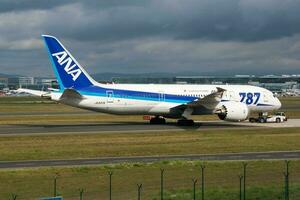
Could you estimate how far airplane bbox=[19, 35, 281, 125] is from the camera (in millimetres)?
56625

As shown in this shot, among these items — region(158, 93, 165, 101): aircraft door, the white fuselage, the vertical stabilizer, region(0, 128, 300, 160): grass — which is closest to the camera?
region(0, 128, 300, 160): grass

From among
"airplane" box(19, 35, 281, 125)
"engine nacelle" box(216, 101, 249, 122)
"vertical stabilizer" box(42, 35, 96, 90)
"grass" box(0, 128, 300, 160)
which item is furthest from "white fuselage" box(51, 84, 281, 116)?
"grass" box(0, 128, 300, 160)

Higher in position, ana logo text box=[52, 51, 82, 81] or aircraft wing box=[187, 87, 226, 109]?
ana logo text box=[52, 51, 82, 81]

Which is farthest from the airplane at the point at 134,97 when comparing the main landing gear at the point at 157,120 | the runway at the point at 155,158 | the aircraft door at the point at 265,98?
the runway at the point at 155,158

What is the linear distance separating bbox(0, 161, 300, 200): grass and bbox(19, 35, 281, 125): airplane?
1001 inches

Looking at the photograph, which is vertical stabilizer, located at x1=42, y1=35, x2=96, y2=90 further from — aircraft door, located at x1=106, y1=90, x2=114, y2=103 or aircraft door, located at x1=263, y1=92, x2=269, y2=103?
aircraft door, located at x1=263, y1=92, x2=269, y2=103

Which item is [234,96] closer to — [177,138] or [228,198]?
[177,138]

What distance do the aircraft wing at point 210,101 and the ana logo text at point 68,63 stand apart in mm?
12752

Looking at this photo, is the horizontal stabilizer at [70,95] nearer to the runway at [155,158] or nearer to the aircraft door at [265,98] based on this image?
the runway at [155,158]

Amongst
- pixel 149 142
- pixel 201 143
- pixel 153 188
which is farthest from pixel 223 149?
pixel 153 188

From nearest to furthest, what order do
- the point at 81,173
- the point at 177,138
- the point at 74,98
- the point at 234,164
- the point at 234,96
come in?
the point at 81,173 → the point at 234,164 → the point at 177,138 → the point at 74,98 → the point at 234,96

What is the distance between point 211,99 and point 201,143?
15.4 metres

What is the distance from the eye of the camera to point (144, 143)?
43344 mm

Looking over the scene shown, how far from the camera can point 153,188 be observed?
79.8 ft
